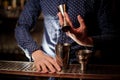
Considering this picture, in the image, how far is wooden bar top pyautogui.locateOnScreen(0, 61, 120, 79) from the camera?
4.71 ft

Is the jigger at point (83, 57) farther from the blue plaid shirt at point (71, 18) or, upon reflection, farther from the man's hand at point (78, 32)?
the blue plaid shirt at point (71, 18)

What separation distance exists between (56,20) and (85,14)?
21 cm

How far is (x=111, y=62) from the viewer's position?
3459 millimetres

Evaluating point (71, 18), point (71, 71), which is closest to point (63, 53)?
point (71, 71)

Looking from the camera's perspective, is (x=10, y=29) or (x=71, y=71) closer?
(x=71, y=71)

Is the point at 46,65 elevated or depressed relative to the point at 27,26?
depressed

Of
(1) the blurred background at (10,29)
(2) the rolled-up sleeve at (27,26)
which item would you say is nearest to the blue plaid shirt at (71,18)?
(2) the rolled-up sleeve at (27,26)

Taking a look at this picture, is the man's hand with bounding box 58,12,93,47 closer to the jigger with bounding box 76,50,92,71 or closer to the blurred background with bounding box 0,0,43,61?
the jigger with bounding box 76,50,92,71

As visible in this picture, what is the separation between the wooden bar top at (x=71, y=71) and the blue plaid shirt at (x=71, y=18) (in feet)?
0.93

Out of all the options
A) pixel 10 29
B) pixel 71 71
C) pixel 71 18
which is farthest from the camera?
pixel 10 29

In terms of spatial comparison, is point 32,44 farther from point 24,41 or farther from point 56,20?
point 56,20

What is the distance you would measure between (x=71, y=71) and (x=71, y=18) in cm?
54

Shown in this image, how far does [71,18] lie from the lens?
1942 mm

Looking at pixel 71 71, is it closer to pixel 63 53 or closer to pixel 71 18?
pixel 63 53
